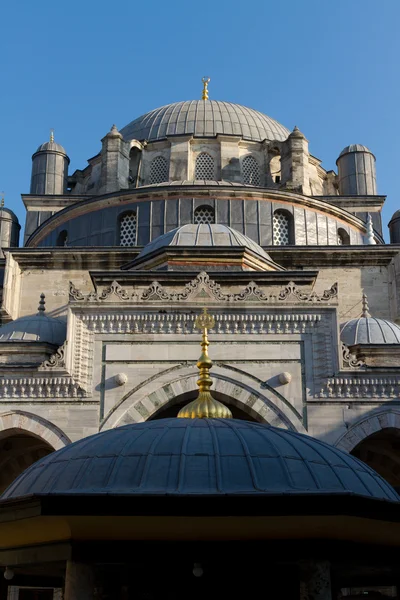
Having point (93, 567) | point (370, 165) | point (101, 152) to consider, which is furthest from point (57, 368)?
point (370, 165)

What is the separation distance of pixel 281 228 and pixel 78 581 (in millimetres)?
19780

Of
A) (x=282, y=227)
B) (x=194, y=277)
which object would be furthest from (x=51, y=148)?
(x=194, y=277)

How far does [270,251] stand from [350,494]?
57.4 feet

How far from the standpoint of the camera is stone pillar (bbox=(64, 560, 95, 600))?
7598 millimetres

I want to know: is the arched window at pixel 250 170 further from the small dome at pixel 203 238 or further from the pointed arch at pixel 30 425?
the pointed arch at pixel 30 425

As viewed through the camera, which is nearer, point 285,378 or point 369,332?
point 285,378

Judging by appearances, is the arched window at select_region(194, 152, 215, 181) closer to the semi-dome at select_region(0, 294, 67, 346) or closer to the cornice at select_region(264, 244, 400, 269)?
the cornice at select_region(264, 244, 400, 269)

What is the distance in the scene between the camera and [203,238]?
21609mm

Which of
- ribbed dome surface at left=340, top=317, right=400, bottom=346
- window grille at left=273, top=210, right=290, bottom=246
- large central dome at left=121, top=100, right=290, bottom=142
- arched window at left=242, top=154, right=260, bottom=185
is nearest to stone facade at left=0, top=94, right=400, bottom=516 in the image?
ribbed dome surface at left=340, top=317, right=400, bottom=346

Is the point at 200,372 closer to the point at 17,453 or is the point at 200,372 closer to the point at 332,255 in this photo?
the point at 17,453

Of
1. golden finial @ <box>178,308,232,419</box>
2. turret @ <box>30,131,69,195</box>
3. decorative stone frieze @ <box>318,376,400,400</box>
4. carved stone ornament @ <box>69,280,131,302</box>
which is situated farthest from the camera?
turret @ <box>30,131,69,195</box>

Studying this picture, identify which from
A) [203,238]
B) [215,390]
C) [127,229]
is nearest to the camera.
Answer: [215,390]

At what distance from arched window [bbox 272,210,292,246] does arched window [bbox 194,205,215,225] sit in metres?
1.89

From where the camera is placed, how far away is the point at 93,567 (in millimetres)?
7699
